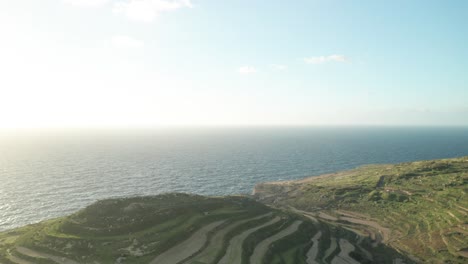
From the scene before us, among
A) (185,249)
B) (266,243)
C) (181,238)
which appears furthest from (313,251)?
(181,238)

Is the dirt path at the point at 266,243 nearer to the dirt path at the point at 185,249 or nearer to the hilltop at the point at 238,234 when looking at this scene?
the hilltop at the point at 238,234

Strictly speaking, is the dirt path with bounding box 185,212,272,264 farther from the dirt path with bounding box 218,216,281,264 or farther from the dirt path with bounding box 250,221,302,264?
the dirt path with bounding box 250,221,302,264

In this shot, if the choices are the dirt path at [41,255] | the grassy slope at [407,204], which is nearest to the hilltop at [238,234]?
the dirt path at [41,255]

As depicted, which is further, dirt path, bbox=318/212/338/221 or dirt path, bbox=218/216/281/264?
dirt path, bbox=318/212/338/221

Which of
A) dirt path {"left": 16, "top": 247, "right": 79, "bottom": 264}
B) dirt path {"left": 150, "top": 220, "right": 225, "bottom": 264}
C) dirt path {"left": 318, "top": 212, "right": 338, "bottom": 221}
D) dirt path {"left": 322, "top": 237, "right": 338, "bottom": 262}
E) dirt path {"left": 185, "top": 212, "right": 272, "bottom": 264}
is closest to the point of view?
dirt path {"left": 16, "top": 247, "right": 79, "bottom": 264}

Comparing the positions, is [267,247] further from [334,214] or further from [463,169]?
[463,169]

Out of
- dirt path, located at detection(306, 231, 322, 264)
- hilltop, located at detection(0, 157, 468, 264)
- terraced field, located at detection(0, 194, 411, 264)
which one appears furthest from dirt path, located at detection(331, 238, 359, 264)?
dirt path, located at detection(306, 231, 322, 264)

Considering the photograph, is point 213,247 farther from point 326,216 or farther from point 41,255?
point 326,216
